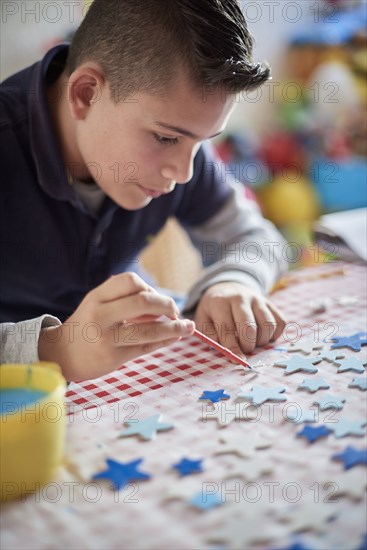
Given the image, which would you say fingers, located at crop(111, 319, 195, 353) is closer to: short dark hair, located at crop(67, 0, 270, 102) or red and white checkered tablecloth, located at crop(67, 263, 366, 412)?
red and white checkered tablecloth, located at crop(67, 263, 366, 412)

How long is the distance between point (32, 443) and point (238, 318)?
0.39 metres

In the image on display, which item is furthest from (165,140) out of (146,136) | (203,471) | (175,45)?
(203,471)

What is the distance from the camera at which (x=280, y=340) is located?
86 centimetres

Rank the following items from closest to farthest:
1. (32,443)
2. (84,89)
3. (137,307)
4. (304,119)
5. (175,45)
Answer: (32,443), (137,307), (175,45), (84,89), (304,119)

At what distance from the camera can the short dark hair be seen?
816mm

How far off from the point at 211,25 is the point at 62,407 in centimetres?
52

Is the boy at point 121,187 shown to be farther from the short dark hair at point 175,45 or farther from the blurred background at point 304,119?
the blurred background at point 304,119

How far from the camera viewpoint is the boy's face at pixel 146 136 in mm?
854

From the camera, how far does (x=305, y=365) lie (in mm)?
759

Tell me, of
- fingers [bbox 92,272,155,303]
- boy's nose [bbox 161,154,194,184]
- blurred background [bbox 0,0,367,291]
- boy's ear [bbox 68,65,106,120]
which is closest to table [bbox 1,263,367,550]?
fingers [bbox 92,272,155,303]

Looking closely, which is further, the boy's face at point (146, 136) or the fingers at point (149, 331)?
the boy's face at point (146, 136)

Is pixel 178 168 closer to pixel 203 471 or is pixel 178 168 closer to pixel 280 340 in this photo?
pixel 280 340

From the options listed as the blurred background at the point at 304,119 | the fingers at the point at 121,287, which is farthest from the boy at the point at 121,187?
the blurred background at the point at 304,119

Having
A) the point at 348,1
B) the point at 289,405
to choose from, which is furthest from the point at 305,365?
the point at 348,1
